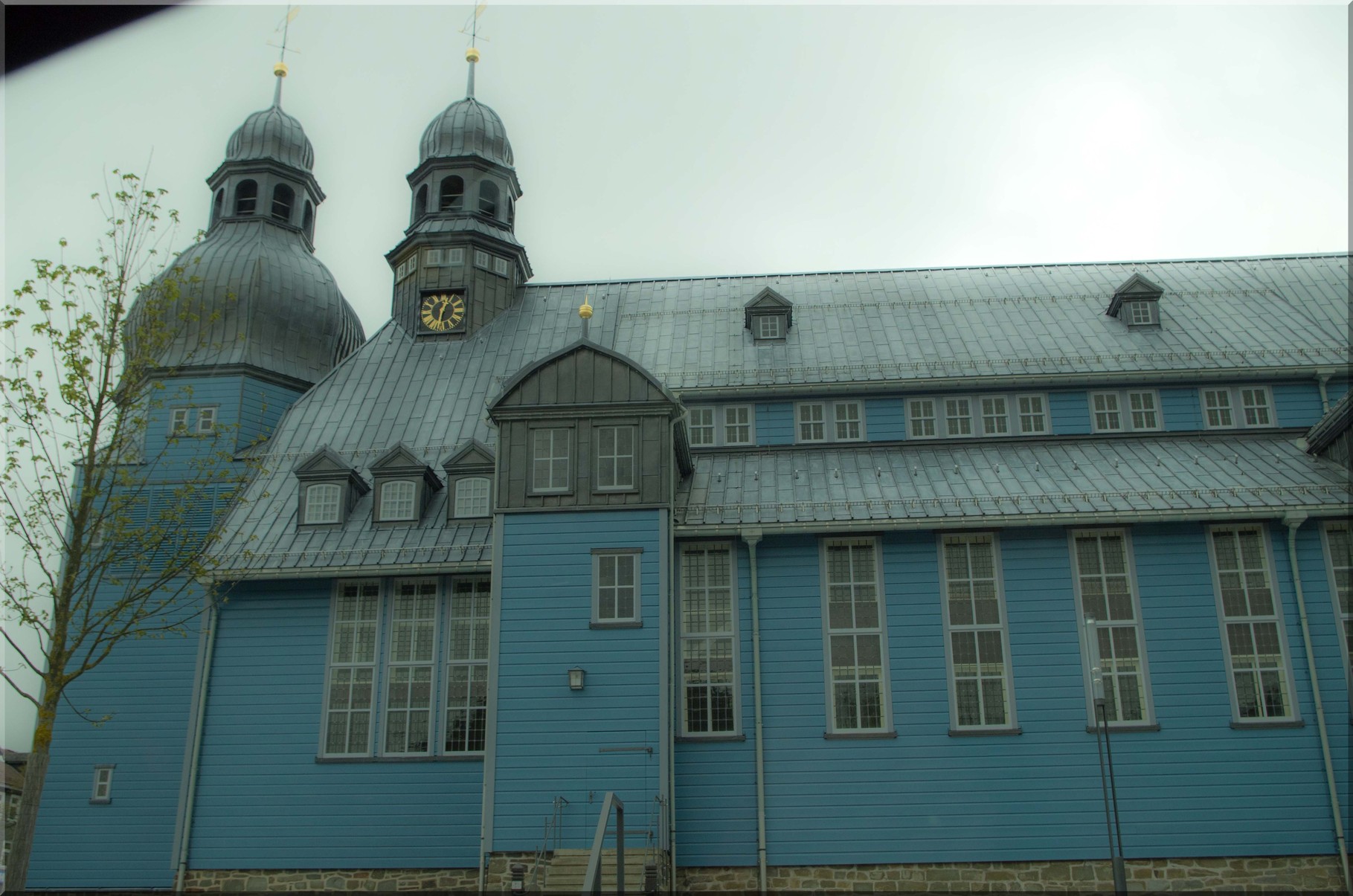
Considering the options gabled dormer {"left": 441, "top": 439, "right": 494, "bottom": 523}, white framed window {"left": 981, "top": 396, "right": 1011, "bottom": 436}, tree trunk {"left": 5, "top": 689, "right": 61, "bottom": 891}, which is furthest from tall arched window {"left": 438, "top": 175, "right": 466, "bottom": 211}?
tree trunk {"left": 5, "top": 689, "right": 61, "bottom": 891}

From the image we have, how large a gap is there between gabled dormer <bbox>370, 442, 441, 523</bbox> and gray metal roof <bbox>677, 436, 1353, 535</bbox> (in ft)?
17.3

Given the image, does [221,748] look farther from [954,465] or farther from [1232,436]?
[1232,436]

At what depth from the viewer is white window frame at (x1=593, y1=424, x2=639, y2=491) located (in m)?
20.2

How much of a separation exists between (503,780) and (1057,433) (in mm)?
13624

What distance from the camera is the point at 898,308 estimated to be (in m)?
27.8

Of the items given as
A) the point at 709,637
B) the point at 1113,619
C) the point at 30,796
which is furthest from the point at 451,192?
the point at 1113,619

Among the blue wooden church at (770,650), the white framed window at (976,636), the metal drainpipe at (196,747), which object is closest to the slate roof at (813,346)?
the blue wooden church at (770,650)

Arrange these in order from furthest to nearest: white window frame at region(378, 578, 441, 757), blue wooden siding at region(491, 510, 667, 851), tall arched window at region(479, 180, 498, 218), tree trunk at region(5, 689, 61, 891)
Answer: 1. tall arched window at region(479, 180, 498, 218)
2. white window frame at region(378, 578, 441, 757)
3. blue wooden siding at region(491, 510, 667, 851)
4. tree trunk at region(5, 689, 61, 891)

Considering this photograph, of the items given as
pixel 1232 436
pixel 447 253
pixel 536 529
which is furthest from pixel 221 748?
pixel 1232 436

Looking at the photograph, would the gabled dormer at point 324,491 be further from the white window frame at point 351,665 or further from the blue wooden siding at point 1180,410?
the blue wooden siding at point 1180,410

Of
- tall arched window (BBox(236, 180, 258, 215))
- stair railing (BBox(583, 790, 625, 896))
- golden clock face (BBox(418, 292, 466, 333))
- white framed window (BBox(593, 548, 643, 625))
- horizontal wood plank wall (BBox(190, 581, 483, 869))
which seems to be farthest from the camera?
tall arched window (BBox(236, 180, 258, 215))

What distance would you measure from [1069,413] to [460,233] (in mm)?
15718

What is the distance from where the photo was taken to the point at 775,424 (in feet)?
Answer: 80.4

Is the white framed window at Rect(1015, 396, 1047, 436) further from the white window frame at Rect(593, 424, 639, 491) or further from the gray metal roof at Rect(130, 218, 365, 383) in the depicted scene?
the gray metal roof at Rect(130, 218, 365, 383)
